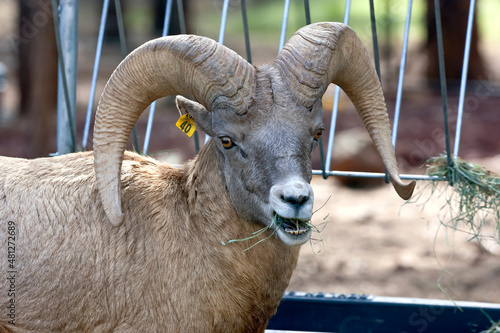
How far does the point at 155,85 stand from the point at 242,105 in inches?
26.6

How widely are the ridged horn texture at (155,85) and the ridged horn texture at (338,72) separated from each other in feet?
1.04

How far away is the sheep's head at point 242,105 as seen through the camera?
399 centimetres

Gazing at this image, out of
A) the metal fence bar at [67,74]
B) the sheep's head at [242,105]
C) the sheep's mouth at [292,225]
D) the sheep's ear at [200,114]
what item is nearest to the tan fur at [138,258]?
the sheep's ear at [200,114]

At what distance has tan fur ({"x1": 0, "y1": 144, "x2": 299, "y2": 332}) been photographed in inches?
169

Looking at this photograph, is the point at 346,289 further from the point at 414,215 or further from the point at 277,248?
the point at 277,248

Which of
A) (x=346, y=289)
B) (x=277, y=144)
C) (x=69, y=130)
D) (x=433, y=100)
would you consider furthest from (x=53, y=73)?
(x=433, y=100)

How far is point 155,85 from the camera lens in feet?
14.2

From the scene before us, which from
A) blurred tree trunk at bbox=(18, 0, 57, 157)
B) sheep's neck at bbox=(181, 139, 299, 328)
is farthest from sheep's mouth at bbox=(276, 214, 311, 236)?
blurred tree trunk at bbox=(18, 0, 57, 157)

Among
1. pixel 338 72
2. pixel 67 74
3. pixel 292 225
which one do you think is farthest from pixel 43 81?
pixel 292 225

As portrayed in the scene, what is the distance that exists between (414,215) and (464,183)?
470cm

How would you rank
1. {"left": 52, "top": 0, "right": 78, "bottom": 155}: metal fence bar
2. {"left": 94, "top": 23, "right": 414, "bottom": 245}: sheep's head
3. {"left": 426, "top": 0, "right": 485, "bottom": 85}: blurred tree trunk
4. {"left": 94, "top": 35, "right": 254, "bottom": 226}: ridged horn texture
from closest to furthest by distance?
{"left": 94, "top": 23, "right": 414, "bottom": 245}: sheep's head, {"left": 94, "top": 35, "right": 254, "bottom": 226}: ridged horn texture, {"left": 52, "top": 0, "right": 78, "bottom": 155}: metal fence bar, {"left": 426, "top": 0, "right": 485, "bottom": 85}: blurred tree trunk

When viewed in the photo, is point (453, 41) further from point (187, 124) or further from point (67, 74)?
point (187, 124)

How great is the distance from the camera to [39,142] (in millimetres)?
11375

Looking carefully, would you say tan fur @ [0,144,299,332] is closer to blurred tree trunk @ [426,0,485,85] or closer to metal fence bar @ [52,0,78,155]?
metal fence bar @ [52,0,78,155]
